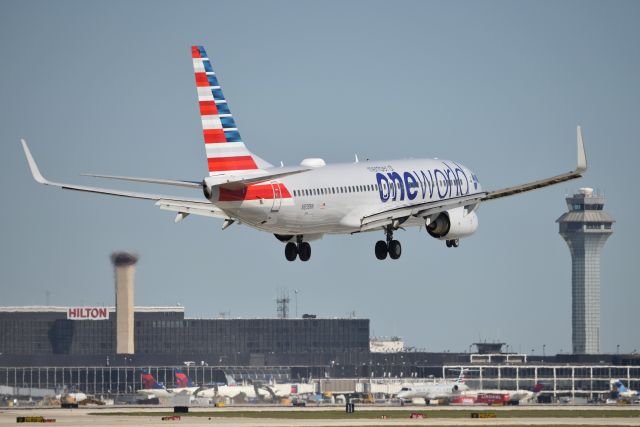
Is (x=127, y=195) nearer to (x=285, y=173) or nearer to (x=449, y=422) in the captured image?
(x=285, y=173)

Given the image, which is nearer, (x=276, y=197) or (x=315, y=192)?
(x=276, y=197)

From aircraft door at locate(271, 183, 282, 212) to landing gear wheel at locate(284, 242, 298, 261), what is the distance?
895cm

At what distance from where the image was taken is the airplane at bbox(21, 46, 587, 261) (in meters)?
91.3

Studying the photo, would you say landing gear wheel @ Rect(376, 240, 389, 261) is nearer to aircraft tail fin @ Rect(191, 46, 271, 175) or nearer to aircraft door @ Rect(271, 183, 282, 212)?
aircraft door @ Rect(271, 183, 282, 212)

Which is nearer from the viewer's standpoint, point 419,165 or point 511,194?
point 511,194

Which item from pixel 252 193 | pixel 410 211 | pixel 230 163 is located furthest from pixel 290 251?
pixel 230 163

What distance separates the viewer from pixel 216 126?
91375 millimetres

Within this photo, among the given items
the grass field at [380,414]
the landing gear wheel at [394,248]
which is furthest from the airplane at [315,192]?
the grass field at [380,414]

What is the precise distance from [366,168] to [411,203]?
481 cm

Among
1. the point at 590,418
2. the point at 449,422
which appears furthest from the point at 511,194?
the point at 590,418

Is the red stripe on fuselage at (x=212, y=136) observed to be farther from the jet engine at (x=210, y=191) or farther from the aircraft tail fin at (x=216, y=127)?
the jet engine at (x=210, y=191)

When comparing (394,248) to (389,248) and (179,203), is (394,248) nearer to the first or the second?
(389,248)

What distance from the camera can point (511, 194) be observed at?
10075 cm

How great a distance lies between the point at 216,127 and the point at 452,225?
22314 millimetres
